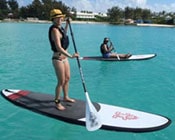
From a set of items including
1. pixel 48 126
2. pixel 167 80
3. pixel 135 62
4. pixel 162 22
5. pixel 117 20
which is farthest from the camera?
pixel 117 20

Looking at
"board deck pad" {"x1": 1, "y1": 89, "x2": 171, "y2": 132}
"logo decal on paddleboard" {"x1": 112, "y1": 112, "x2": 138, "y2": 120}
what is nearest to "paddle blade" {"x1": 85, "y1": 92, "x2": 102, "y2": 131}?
"board deck pad" {"x1": 1, "y1": 89, "x2": 171, "y2": 132}

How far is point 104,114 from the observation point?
773cm

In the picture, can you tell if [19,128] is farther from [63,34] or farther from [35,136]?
[63,34]

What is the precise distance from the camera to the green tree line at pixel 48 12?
154m

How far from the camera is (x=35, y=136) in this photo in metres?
7.64

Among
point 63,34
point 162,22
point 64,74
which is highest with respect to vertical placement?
point 63,34

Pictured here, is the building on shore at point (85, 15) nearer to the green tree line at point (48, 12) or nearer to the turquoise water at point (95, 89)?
the green tree line at point (48, 12)

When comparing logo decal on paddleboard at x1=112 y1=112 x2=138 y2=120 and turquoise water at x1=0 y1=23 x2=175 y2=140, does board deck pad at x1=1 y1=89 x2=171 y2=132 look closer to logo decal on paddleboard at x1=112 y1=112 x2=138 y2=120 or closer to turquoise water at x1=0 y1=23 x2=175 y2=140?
logo decal on paddleboard at x1=112 y1=112 x2=138 y2=120

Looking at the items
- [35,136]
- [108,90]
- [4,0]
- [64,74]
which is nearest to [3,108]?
[35,136]

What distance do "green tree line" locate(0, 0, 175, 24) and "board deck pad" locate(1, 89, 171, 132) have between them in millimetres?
144498

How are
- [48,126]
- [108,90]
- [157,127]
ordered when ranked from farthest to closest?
[108,90] → [48,126] → [157,127]

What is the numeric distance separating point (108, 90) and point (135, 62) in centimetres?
781

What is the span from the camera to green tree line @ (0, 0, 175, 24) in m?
154

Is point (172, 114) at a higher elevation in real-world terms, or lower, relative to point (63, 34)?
lower
